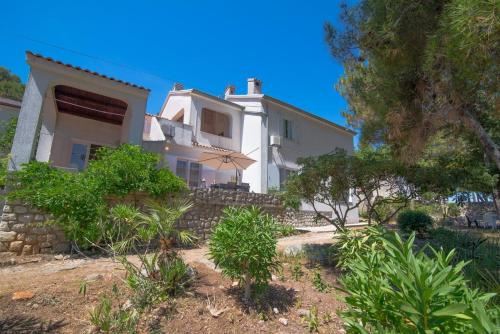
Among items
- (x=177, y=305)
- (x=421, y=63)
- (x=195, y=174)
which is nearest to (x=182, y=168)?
(x=195, y=174)

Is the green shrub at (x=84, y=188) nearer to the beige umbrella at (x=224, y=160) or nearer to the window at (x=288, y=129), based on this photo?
the beige umbrella at (x=224, y=160)

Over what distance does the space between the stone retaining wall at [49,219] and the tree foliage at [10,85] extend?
27.0 m

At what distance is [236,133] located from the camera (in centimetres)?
1717

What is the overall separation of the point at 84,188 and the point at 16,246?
7.30 ft

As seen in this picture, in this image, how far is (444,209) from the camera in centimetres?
2180

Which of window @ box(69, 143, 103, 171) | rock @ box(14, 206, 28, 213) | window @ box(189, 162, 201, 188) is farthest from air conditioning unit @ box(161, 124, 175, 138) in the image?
rock @ box(14, 206, 28, 213)

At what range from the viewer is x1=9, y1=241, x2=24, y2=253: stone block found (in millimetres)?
6906

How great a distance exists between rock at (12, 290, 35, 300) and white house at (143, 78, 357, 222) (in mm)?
9009

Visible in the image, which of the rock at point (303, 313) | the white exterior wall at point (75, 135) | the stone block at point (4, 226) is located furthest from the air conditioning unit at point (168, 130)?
the rock at point (303, 313)

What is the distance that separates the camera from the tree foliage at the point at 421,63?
389 cm

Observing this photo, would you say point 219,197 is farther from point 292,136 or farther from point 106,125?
point 292,136

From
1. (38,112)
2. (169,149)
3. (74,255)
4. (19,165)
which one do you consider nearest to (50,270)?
(74,255)

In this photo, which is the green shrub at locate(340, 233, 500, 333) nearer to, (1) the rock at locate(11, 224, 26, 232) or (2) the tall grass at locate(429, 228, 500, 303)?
(2) the tall grass at locate(429, 228, 500, 303)

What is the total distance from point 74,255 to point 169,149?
7.39 metres
